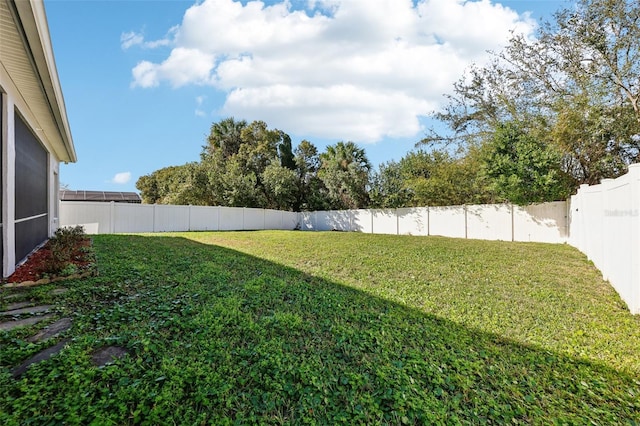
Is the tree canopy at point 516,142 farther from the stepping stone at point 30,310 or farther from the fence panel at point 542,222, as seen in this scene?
the stepping stone at point 30,310

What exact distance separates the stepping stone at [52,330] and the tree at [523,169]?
12267mm

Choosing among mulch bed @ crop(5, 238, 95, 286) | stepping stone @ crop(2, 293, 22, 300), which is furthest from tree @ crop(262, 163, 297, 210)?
stepping stone @ crop(2, 293, 22, 300)

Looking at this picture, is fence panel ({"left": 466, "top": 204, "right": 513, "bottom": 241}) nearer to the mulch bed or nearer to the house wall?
the mulch bed

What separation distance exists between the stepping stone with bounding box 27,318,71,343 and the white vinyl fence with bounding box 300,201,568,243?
1355 cm

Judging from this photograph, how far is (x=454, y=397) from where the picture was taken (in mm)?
2227

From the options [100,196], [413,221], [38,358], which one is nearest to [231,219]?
[413,221]

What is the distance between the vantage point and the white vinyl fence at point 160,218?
40.9 ft

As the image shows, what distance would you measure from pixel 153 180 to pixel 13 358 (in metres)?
32.2

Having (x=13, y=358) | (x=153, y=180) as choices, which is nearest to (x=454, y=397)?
(x=13, y=358)

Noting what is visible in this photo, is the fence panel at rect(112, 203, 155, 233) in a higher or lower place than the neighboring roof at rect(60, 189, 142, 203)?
lower

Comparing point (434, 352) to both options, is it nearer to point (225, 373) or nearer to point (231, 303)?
point (225, 373)

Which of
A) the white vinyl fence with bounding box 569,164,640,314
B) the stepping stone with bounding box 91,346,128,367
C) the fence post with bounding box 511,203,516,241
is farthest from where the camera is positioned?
the fence post with bounding box 511,203,516,241

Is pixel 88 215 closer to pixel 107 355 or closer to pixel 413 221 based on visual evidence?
pixel 107 355

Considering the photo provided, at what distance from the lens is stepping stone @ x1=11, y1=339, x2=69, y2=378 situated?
2.07m
